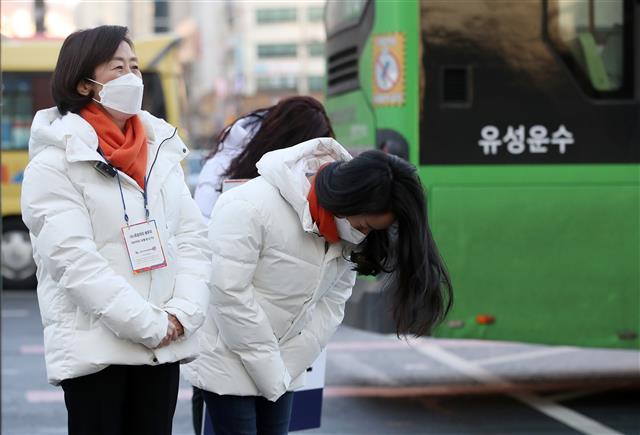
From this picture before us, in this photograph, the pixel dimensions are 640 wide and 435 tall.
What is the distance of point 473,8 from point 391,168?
4.02 m

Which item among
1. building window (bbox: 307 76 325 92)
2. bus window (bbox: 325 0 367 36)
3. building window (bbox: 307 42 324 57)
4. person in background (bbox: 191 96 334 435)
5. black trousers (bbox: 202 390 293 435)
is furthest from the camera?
building window (bbox: 307 42 324 57)

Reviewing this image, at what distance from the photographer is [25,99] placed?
1554cm

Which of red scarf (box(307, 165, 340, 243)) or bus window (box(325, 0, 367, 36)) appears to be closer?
red scarf (box(307, 165, 340, 243))

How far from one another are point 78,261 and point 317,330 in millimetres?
1002

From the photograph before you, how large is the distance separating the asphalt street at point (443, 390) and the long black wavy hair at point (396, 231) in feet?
11.8

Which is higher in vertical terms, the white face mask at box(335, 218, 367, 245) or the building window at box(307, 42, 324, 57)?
the building window at box(307, 42, 324, 57)

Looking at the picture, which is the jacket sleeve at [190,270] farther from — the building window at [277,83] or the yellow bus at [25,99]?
the building window at [277,83]

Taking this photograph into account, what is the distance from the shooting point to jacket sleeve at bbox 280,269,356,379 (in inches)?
159

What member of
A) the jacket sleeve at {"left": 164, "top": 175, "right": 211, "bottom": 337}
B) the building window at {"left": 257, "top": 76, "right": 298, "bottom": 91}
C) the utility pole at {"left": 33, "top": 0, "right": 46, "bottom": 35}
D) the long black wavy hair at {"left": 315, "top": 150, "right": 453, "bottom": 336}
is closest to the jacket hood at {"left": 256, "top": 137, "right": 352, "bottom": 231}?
the long black wavy hair at {"left": 315, "top": 150, "right": 453, "bottom": 336}

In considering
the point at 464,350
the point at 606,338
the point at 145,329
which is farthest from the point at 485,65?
the point at 145,329

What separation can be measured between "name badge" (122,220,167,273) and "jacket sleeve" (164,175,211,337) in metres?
0.11

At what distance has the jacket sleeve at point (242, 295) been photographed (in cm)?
377

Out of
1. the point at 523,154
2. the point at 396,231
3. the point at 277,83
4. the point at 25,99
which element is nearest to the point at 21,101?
the point at 25,99

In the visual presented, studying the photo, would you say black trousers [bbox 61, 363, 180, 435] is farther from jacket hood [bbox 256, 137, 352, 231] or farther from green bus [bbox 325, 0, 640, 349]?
green bus [bbox 325, 0, 640, 349]
